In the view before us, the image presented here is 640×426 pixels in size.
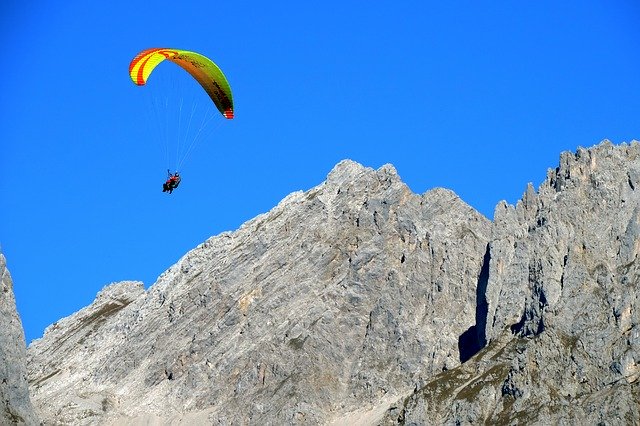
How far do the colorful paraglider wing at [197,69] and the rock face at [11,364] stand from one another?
38586 millimetres

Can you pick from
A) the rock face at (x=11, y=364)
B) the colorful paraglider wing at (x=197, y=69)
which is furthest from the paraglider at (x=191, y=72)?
the rock face at (x=11, y=364)

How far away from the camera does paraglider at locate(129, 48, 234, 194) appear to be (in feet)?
461

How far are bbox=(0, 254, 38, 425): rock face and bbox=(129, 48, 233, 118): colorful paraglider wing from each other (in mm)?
38586

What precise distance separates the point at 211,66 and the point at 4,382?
139 feet

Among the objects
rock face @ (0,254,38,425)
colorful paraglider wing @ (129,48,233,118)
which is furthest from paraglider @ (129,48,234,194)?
rock face @ (0,254,38,425)

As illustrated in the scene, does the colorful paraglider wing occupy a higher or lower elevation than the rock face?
higher

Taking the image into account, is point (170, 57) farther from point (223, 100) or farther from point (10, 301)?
point (10, 301)

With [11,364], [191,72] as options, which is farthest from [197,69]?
[11,364]

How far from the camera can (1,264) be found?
570 ft

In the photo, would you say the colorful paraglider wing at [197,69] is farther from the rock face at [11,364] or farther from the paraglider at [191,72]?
the rock face at [11,364]

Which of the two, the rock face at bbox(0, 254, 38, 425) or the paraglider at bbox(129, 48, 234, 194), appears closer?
the paraglider at bbox(129, 48, 234, 194)

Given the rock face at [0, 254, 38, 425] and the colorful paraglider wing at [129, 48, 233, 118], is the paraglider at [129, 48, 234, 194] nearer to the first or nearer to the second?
the colorful paraglider wing at [129, 48, 233, 118]

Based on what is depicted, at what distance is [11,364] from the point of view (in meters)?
168

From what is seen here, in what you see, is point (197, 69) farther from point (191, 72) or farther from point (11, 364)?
point (11, 364)
